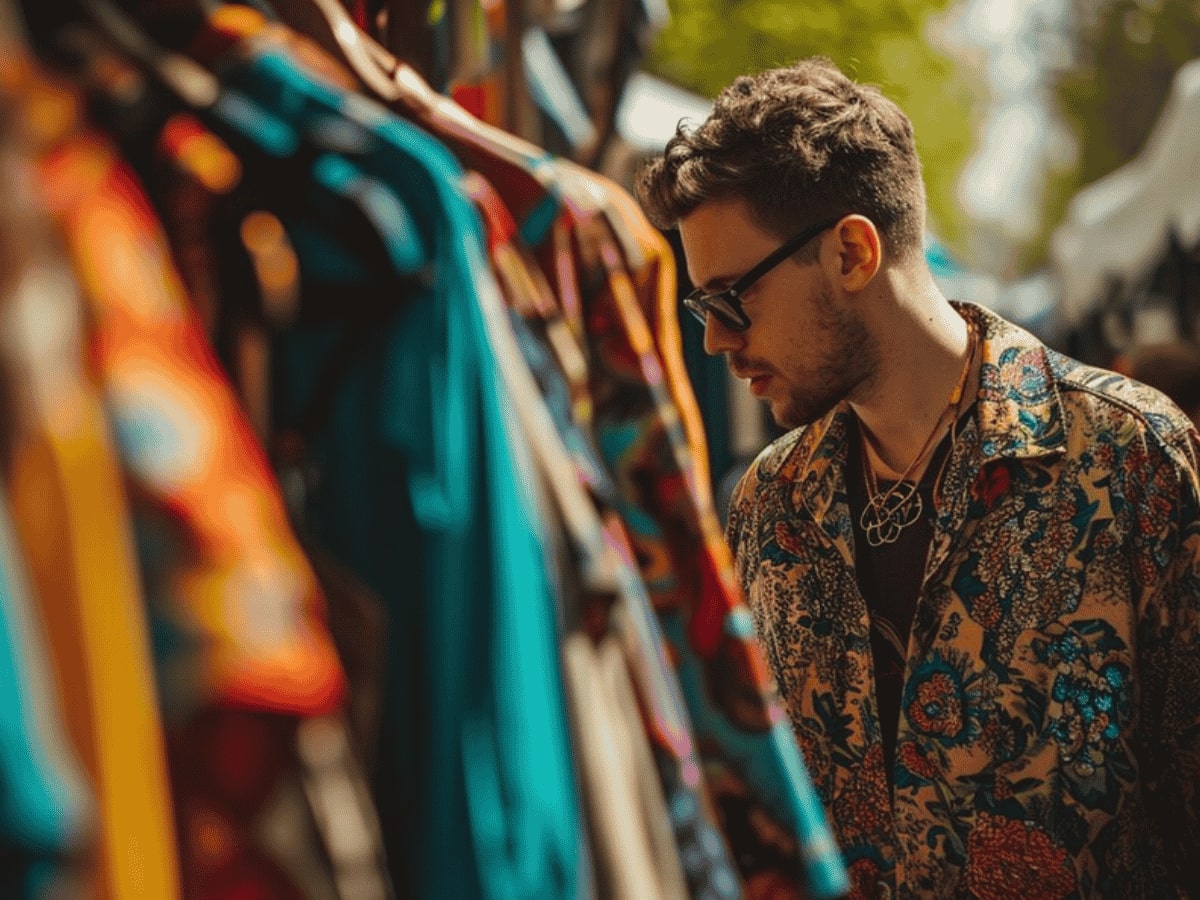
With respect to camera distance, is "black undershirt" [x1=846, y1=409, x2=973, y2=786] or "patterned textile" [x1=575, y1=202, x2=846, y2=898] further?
"black undershirt" [x1=846, y1=409, x2=973, y2=786]

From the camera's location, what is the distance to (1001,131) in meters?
7.73

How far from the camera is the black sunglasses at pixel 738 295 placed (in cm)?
156

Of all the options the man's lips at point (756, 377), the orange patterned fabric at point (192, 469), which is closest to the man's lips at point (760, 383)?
the man's lips at point (756, 377)

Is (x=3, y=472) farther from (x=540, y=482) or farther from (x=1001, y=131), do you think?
(x=1001, y=131)

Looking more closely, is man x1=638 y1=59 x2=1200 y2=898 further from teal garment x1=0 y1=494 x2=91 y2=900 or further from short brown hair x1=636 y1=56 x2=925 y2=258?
teal garment x1=0 y1=494 x2=91 y2=900

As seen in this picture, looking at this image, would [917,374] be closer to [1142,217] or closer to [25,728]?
[25,728]

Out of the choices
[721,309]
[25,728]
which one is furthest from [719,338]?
[25,728]

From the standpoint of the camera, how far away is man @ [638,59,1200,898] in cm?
146

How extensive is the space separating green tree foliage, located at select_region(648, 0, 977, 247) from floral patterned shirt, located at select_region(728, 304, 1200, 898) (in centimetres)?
326

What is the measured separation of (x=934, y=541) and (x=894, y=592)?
0.12 metres

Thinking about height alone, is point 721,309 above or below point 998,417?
above

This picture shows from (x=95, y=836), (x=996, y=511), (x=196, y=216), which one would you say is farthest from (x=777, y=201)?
(x=95, y=836)

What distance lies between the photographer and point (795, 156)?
62.6 inches

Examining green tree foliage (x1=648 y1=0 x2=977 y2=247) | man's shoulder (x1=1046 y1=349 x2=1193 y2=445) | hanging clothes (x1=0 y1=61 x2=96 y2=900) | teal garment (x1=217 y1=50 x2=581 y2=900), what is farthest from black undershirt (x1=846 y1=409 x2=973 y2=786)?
green tree foliage (x1=648 y1=0 x2=977 y2=247)
